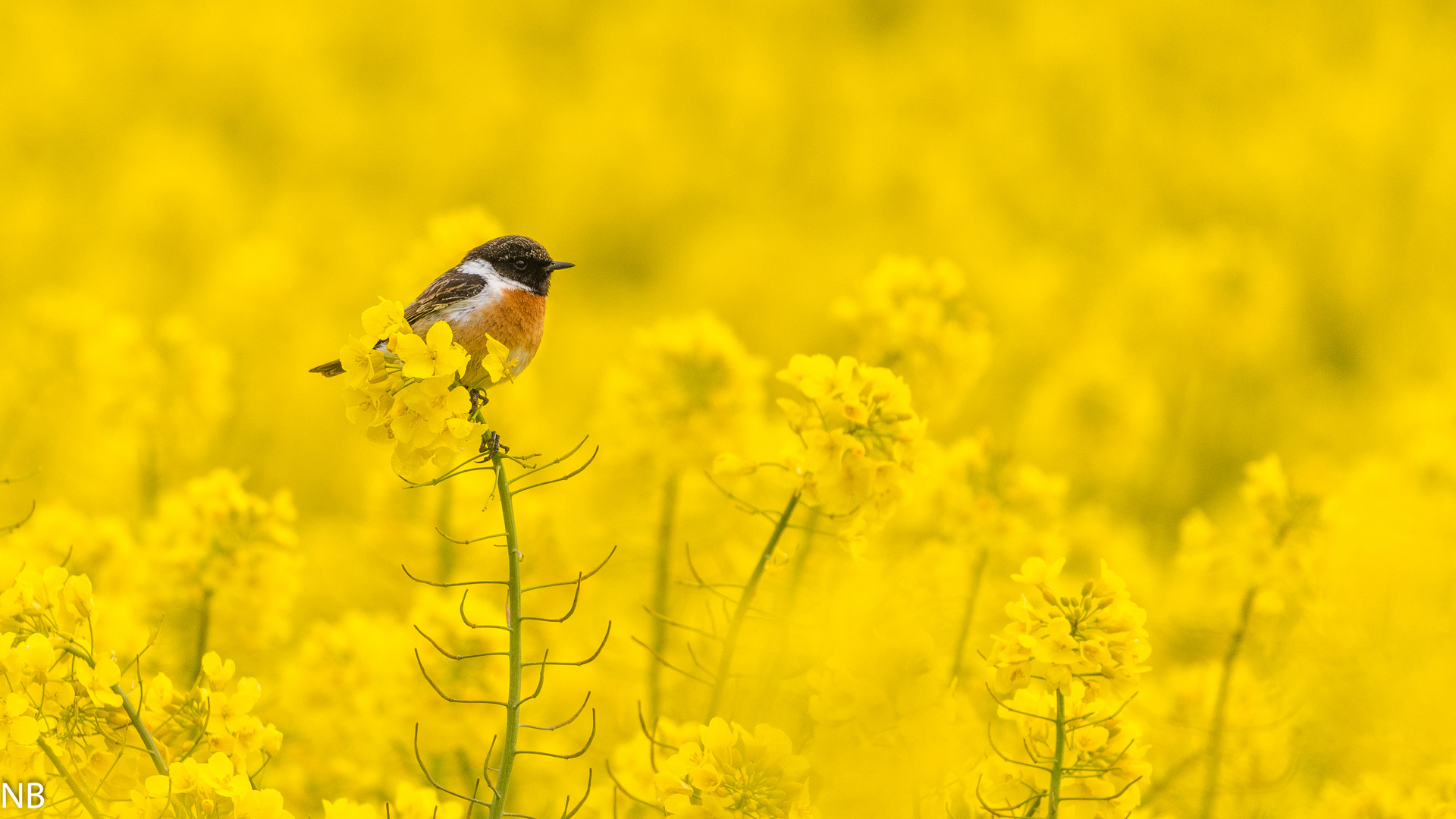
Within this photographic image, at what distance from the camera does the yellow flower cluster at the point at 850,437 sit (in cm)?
174

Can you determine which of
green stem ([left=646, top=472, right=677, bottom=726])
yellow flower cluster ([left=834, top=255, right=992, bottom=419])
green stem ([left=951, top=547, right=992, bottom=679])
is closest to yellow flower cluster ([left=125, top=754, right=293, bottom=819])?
green stem ([left=646, top=472, right=677, bottom=726])

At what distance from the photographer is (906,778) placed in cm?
165

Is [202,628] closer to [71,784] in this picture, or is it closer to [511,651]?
[71,784]

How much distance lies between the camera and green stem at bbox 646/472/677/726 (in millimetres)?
2549

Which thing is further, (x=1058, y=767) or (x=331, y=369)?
(x=331, y=369)

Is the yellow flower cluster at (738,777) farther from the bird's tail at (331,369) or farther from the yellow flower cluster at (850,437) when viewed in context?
the bird's tail at (331,369)

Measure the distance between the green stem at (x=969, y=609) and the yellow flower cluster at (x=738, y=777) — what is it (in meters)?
0.75

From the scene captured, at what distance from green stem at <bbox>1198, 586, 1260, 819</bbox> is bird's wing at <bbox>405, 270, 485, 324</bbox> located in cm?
178

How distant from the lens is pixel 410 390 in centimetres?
138

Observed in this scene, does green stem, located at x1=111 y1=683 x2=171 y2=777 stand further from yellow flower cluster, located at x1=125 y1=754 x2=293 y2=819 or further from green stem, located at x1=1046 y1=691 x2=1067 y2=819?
green stem, located at x1=1046 y1=691 x2=1067 y2=819

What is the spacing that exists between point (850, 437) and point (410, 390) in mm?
671

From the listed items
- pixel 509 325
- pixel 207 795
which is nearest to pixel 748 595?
pixel 509 325

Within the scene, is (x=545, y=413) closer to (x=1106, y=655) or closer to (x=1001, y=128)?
(x=1106, y=655)

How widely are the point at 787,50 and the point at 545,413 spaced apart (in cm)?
738
